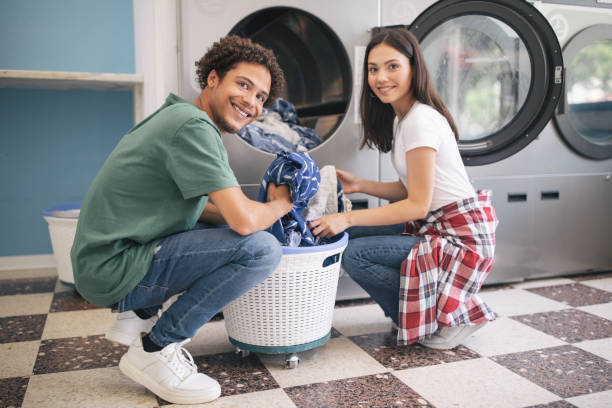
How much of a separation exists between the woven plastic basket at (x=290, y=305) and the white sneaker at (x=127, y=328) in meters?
0.25

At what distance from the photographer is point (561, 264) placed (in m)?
2.39

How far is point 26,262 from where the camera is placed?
102 inches

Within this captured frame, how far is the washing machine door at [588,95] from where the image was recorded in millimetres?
2279

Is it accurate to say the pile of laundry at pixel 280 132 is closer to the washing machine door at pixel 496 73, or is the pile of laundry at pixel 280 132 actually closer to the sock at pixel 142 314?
the washing machine door at pixel 496 73

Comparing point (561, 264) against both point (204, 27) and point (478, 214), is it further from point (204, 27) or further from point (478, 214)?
point (204, 27)

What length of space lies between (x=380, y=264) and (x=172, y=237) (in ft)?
2.18

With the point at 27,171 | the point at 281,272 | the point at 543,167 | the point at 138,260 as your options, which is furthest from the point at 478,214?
the point at 27,171

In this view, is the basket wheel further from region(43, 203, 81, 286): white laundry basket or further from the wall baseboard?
the wall baseboard

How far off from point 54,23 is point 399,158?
1.87 metres

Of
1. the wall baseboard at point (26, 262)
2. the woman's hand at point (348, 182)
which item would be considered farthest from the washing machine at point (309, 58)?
the wall baseboard at point (26, 262)

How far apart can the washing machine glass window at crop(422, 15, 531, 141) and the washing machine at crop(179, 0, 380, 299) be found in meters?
0.34

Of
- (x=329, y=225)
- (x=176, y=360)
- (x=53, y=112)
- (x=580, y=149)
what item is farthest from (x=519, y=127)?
(x=53, y=112)

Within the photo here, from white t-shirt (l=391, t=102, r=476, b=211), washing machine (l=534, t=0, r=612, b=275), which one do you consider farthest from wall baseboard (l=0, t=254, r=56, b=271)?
washing machine (l=534, t=0, r=612, b=275)

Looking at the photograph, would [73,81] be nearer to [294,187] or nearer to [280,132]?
[280,132]
